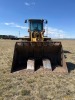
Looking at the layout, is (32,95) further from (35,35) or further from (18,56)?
(35,35)

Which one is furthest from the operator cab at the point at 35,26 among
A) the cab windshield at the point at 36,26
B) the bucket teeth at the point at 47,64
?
the bucket teeth at the point at 47,64

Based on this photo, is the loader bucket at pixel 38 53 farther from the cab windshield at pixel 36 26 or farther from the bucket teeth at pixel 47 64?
the cab windshield at pixel 36 26

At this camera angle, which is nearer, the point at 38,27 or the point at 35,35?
the point at 35,35

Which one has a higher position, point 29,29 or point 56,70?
point 29,29

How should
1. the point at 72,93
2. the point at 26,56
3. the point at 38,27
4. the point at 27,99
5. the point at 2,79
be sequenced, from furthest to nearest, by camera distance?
the point at 38,27, the point at 26,56, the point at 2,79, the point at 72,93, the point at 27,99

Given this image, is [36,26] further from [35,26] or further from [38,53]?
[38,53]

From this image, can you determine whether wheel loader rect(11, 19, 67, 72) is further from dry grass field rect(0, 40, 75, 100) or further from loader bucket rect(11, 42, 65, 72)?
dry grass field rect(0, 40, 75, 100)

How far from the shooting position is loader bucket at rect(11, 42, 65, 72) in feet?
32.4

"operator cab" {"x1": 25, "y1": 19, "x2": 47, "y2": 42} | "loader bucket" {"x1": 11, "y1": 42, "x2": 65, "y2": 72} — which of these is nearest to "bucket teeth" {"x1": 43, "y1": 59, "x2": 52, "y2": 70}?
"loader bucket" {"x1": 11, "y1": 42, "x2": 65, "y2": 72}

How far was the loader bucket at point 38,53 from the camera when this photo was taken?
9878 mm

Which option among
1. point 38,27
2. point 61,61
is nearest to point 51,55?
point 61,61

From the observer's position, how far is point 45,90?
243 inches

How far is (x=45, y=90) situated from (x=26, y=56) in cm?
450

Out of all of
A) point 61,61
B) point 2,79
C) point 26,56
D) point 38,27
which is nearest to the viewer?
point 2,79
